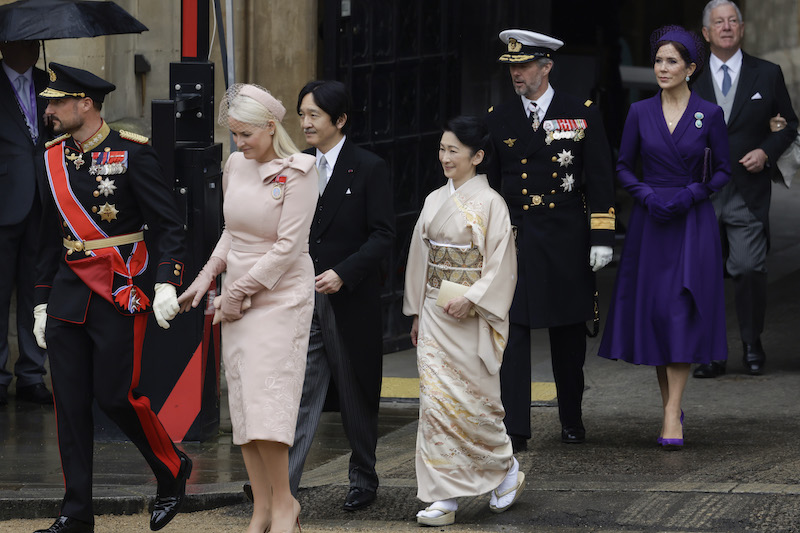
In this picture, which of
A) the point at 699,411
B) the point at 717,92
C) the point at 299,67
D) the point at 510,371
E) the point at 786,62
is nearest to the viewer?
the point at 510,371

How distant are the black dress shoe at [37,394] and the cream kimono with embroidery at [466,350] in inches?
123

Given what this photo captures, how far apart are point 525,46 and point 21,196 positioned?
10.3 ft

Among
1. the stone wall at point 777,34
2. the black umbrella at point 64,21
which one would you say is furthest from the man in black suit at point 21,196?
the stone wall at point 777,34

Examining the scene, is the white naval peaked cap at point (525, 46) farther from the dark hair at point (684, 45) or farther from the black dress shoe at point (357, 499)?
the black dress shoe at point (357, 499)

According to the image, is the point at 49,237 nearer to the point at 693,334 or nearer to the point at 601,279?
the point at 693,334

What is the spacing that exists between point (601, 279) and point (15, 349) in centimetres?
510

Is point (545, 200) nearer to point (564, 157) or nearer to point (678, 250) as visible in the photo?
point (564, 157)

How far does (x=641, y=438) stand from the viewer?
24.3 ft

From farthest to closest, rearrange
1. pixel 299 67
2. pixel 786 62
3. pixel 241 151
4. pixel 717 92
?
pixel 786 62
pixel 299 67
pixel 717 92
pixel 241 151

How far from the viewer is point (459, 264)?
243 inches

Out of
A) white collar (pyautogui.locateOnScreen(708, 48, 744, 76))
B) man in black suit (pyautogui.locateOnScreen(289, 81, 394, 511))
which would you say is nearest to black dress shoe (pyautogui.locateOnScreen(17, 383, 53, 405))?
man in black suit (pyautogui.locateOnScreen(289, 81, 394, 511))

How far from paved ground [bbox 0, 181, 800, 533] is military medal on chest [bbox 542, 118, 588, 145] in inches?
58.1

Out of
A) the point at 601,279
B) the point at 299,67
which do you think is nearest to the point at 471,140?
the point at 299,67

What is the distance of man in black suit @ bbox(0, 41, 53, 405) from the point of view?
8.48m
